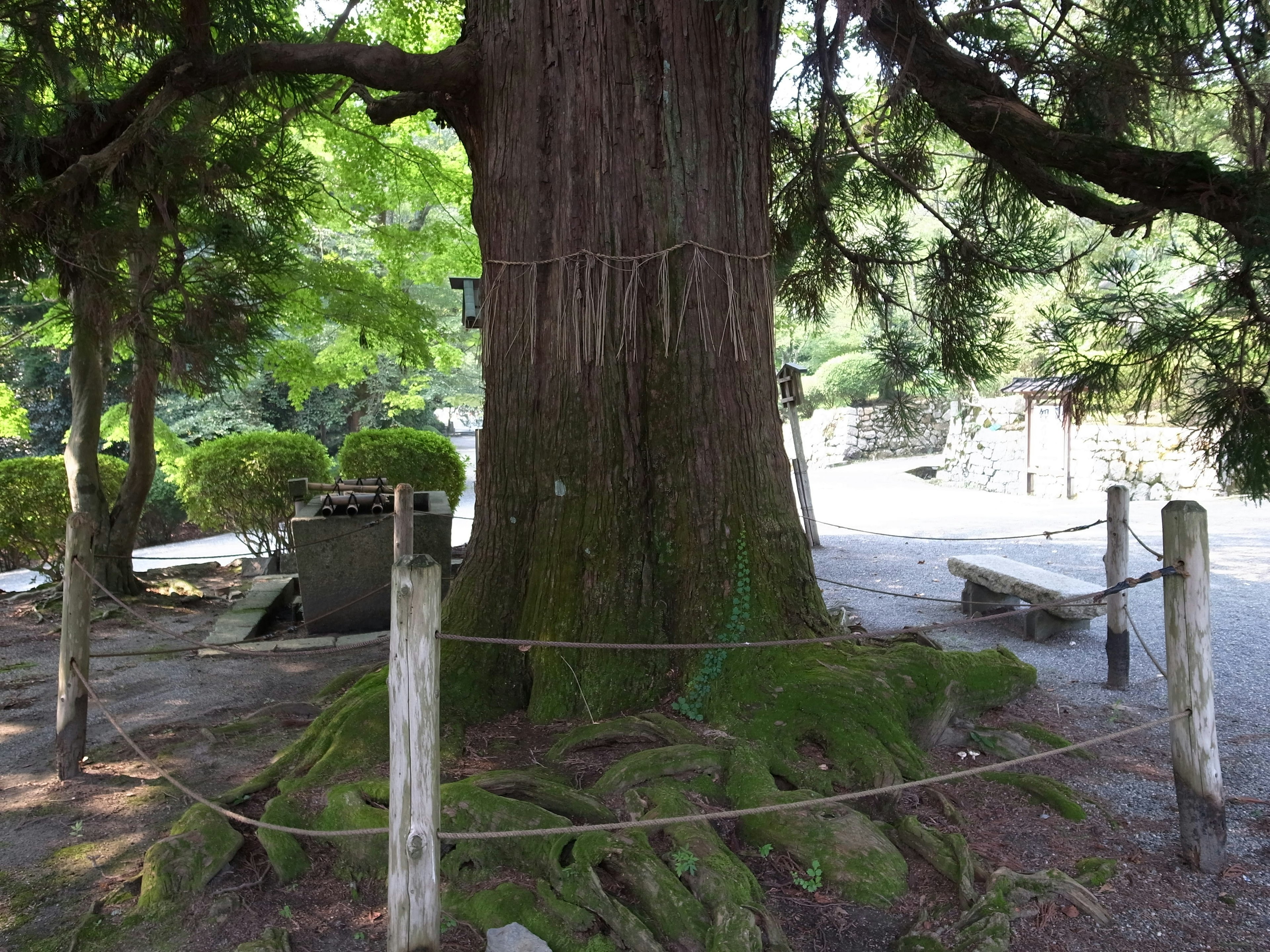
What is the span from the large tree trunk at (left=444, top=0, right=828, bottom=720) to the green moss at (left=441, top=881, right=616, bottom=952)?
1.09 m

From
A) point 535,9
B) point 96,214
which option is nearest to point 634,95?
point 535,9

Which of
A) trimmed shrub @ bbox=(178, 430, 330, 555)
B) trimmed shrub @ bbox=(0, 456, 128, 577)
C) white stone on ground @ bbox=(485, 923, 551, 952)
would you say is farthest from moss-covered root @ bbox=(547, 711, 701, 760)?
trimmed shrub @ bbox=(0, 456, 128, 577)

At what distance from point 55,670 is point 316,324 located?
5.53 m

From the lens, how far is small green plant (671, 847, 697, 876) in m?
2.76

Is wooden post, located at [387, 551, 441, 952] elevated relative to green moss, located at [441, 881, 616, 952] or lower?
elevated

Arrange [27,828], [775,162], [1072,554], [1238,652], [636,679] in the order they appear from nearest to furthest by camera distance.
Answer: [27,828]
[636,679]
[1238,652]
[775,162]
[1072,554]

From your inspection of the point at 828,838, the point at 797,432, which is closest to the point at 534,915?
the point at 828,838

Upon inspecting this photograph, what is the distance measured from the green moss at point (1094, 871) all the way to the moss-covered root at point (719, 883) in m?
1.06

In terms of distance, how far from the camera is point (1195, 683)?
3.01m

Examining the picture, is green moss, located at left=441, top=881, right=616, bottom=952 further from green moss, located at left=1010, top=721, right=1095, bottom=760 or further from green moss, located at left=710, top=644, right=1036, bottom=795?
green moss, located at left=1010, top=721, right=1095, bottom=760

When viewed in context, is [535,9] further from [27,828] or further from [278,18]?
[27,828]

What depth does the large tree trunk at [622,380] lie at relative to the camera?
3.88 metres

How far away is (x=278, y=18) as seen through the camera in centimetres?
516

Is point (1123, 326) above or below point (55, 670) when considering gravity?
above
